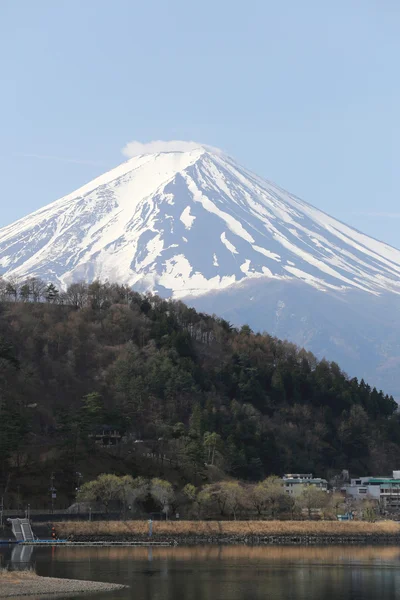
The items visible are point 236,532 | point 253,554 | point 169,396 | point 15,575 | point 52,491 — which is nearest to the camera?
point 15,575

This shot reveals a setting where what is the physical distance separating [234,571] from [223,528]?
24.7m

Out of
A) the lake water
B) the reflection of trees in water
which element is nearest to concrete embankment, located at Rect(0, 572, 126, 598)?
the lake water

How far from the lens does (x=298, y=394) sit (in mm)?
137125

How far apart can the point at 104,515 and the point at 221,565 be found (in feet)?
82.9

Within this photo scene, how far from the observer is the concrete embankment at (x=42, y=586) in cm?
5606

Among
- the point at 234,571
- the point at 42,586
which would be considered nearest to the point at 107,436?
the point at 234,571

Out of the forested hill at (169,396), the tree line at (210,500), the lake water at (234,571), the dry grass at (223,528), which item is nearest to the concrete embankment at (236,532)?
the dry grass at (223,528)

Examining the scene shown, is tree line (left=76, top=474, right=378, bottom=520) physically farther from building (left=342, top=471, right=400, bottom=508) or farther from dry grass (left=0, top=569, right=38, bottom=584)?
dry grass (left=0, top=569, right=38, bottom=584)

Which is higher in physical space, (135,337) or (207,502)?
(135,337)

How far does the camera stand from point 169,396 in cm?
12356

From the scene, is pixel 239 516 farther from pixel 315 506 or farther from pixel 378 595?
pixel 378 595

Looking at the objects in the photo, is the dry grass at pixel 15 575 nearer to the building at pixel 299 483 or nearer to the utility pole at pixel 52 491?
the utility pole at pixel 52 491

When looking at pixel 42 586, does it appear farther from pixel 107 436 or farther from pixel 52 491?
pixel 107 436

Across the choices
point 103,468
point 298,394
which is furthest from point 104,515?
point 298,394
